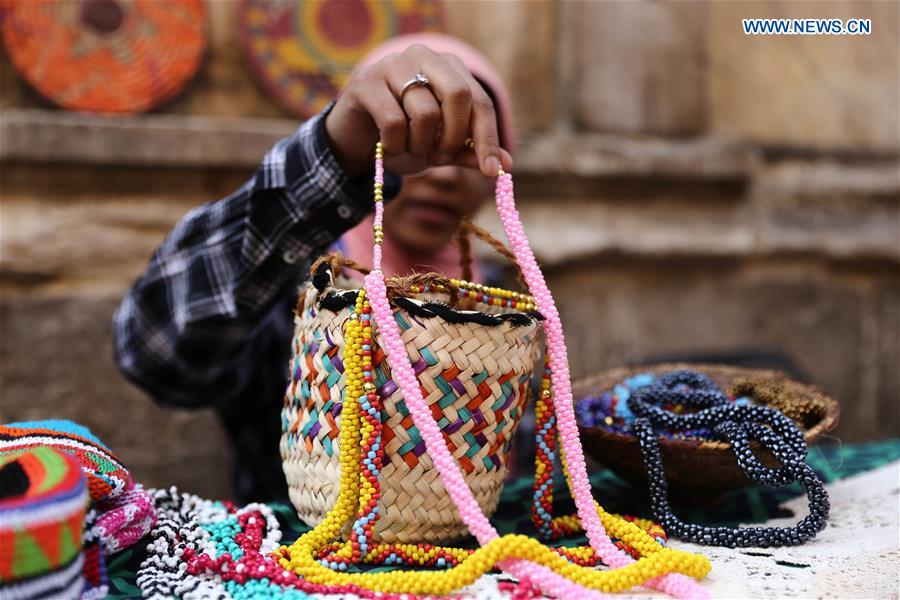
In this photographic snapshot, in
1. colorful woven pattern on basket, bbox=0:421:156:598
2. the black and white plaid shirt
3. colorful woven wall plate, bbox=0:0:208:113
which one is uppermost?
colorful woven wall plate, bbox=0:0:208:113

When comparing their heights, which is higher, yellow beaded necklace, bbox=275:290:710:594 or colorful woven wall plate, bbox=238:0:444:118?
colorful woven wall plate, bbox=238:0:444:118

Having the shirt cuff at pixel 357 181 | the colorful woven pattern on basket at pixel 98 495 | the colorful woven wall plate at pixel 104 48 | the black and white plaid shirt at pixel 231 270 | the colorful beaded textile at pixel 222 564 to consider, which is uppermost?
the colorful woven wall plate at pixel 104 48

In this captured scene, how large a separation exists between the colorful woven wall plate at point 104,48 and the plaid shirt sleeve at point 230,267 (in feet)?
2.19

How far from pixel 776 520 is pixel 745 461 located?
5.9 inches

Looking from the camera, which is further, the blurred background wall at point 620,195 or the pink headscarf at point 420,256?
the blurred background wall at point 620,195

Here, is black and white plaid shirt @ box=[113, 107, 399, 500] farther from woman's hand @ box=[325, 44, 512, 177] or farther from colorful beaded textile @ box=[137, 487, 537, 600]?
colorful beaded textile @ box=[137, 487, 537, 600]

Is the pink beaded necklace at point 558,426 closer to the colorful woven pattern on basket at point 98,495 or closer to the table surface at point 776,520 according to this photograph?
the table surface at point 776,520

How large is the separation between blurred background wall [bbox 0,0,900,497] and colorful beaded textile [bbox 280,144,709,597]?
3.74ft

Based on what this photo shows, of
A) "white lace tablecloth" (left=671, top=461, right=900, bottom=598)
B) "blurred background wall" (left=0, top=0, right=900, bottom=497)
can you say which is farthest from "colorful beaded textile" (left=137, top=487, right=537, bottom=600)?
"blurred background wall" (left=0, top=0, right=900, bottom=497)

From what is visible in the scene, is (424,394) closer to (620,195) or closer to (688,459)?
(688,459)

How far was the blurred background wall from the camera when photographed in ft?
5.13

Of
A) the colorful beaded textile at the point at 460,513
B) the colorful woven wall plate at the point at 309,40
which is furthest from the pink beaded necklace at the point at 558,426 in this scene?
the colorful woven wall plate at the point at 309,40

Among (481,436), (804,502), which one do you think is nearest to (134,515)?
(481,436)

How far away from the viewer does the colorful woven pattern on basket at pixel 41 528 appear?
0.44 meters
